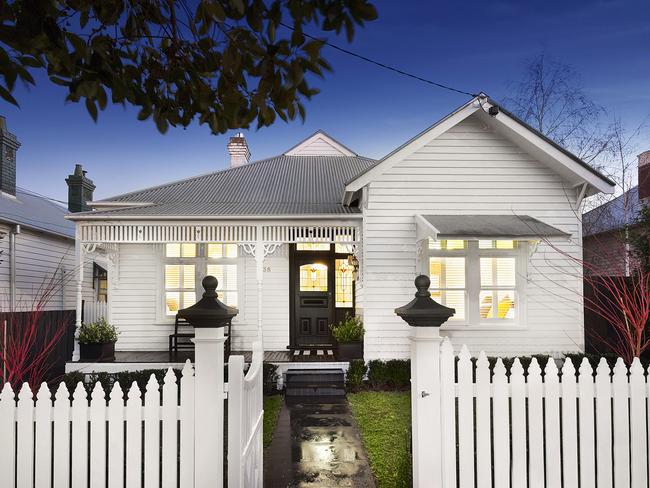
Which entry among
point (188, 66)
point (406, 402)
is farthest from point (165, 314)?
→ point (188, 66)

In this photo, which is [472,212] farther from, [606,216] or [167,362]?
[606,216]

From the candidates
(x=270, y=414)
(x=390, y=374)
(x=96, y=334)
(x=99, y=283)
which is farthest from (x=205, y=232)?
(x=99, y=283)

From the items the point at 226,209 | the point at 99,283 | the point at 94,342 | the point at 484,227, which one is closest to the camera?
the point at 484,227

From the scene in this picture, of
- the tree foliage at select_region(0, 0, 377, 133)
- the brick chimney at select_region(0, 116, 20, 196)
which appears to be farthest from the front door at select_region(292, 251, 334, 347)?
the brick chimney at select_region(0, 116, 20, 196)

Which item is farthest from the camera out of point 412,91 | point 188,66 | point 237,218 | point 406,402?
point 412,91

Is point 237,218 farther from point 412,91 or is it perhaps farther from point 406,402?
point 412,91

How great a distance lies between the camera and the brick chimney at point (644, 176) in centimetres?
1491

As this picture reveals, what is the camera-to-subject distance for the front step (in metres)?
9.18

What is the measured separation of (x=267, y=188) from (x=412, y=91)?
31.1ft

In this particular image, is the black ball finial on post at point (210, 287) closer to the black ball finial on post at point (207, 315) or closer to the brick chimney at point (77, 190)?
the black ball finial on post at point (207, 315)

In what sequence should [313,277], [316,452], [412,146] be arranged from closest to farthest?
[316,452]
[412,146]
[313,277]

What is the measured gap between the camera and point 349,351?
386 inches

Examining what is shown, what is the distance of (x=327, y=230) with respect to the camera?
33.4 feet

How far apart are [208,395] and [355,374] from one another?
6.66 meters
